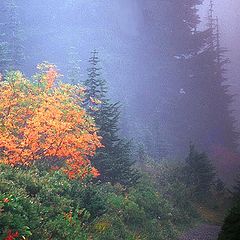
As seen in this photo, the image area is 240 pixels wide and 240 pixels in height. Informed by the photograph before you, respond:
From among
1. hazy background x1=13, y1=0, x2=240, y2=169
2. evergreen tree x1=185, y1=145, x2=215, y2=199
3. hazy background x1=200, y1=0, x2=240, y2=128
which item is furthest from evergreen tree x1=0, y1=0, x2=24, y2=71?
hazy background x1=200, y1=0, x2=240, y2=128

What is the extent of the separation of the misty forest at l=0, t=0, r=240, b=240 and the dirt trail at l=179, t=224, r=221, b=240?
Answer: 15 centimetres

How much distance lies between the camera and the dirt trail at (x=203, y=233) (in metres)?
19.0

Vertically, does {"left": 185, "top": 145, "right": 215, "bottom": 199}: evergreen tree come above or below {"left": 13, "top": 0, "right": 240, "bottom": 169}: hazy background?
below

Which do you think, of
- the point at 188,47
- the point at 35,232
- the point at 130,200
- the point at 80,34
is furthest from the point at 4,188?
the point at 80,34

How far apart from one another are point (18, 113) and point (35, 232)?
8.95 m

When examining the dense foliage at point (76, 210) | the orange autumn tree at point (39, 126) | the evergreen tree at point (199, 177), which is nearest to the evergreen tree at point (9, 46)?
the orange autumn tree at point (39, 126)

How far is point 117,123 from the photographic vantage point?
41.7m

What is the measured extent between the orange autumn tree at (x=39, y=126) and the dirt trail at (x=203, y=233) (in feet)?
22.0

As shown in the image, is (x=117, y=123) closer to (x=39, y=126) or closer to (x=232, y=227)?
(x=39, y=126)

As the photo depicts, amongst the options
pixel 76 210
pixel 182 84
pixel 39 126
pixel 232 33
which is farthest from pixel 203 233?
pixel 232 33

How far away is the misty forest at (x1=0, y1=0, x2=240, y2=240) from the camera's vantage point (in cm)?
1441

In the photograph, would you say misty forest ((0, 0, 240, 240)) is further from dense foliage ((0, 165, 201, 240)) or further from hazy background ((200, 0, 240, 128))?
hazy background ((200, 0, 240, 128))

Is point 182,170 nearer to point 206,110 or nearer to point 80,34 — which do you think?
point 206,110

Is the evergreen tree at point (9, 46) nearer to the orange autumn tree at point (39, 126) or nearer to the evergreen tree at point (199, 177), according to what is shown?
the orange autumn tree at point (39, 126)
